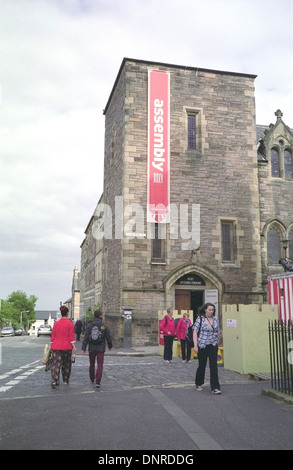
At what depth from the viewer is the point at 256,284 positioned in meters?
21.6

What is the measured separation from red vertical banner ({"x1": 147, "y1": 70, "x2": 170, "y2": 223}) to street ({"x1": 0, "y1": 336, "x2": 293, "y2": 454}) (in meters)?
11.4

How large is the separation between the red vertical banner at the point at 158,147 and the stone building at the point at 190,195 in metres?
0.05

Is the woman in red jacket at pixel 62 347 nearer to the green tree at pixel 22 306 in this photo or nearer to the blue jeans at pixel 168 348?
the blue jeans at pixel 168 348

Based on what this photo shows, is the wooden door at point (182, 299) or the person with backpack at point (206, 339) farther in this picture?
the wooden door at point (182, 299)

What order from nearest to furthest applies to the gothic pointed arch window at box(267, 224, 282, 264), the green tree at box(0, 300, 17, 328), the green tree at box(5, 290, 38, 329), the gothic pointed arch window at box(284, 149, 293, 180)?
the gothic pointed arch window at box(267, 224, 282, 264), the gothic pointed arch window at box(284, 149, 293, 180), the green tree at box(0, 300, 17, 328), the green tree at box(5, 290, 38, 329)

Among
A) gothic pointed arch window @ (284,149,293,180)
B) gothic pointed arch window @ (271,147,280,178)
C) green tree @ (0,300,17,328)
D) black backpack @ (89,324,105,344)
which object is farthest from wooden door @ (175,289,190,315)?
green tree @ (0,300,17,328)

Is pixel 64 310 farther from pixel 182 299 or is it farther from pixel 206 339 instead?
pixel 182 299

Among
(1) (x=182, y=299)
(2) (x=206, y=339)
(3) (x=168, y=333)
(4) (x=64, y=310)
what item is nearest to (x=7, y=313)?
(1) (x=182, y=299)

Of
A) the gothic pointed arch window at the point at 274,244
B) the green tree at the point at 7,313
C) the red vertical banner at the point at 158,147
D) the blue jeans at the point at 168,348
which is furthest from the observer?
the green tree at the point at 7,313

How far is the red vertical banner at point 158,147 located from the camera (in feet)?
68.3

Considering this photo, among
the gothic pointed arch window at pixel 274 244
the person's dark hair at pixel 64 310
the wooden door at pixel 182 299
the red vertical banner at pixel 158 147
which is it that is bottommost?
the person's dark hair at pixel 64 310

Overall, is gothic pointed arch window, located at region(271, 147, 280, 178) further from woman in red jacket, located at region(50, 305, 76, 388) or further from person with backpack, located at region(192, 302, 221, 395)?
woman in red jacket, located at region(50, 305, 76, 388)

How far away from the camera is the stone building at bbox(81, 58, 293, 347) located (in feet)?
66.7

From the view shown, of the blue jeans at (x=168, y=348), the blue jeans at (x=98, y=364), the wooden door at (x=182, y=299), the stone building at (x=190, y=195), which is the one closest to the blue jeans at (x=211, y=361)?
the blue jeans at (x=98, y=364)
